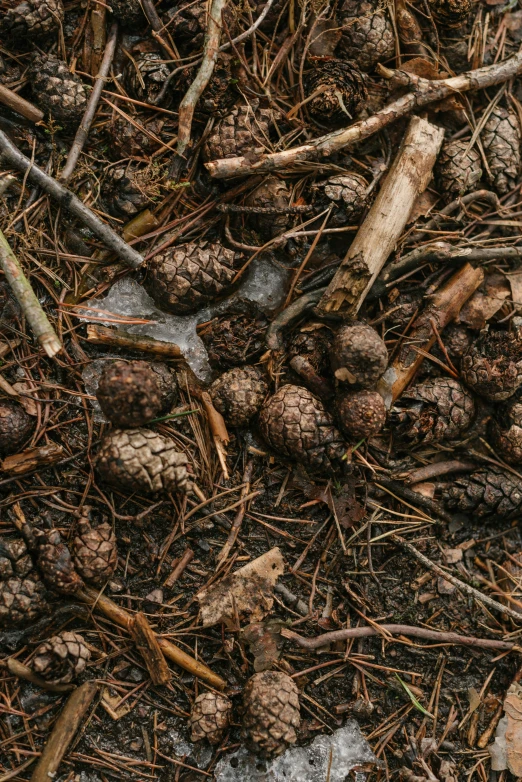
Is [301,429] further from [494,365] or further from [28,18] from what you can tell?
[28,18]

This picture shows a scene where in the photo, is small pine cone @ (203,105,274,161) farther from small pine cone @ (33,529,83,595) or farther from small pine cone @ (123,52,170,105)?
small pine cone @ (33,529,83,595)

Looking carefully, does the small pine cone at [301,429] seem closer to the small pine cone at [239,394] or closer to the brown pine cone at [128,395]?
the small pine cone at [239,394]

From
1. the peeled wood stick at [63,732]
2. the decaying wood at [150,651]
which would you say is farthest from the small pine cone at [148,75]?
the peeled wood stick at [63,732]

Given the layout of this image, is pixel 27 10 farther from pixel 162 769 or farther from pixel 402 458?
pixel 162 769

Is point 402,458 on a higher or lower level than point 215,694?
higher

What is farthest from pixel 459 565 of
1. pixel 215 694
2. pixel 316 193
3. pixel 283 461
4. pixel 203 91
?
pixel 203 91

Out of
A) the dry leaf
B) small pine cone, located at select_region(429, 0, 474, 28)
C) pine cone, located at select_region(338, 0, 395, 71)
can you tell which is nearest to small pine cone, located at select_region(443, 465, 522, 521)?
the dry leaf
